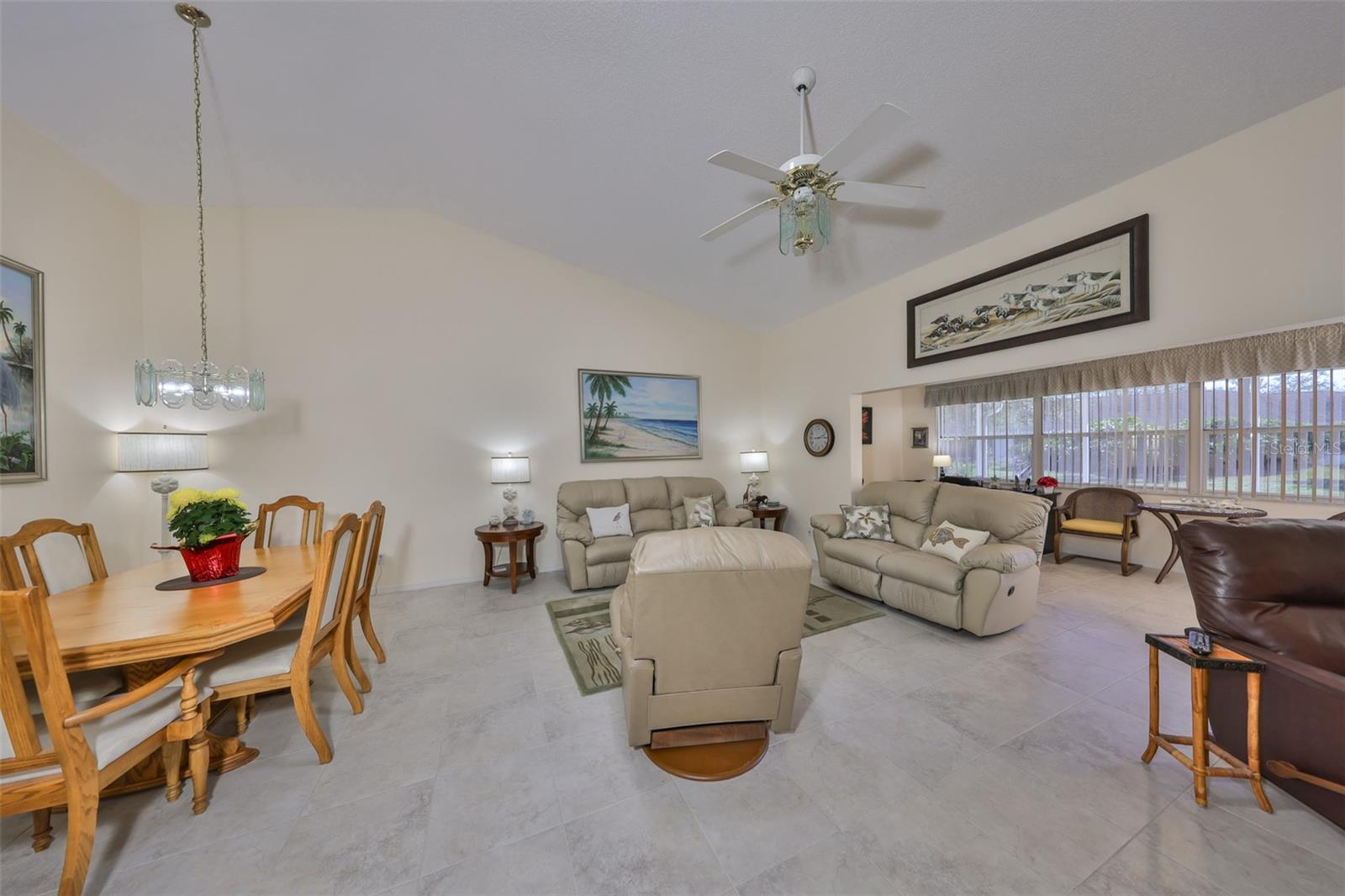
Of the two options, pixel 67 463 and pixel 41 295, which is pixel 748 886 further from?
pixel 41 295

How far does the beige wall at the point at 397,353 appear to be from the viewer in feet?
12.7

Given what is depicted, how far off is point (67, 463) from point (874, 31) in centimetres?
532

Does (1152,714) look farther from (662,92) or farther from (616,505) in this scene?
(616,505)

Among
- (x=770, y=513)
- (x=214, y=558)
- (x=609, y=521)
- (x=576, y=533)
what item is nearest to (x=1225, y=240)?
(x=770, y=513)

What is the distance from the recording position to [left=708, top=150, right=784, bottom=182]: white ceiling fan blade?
6.28 feet

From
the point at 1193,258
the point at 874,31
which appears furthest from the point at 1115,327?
the point at 874,31

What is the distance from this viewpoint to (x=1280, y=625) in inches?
67.1

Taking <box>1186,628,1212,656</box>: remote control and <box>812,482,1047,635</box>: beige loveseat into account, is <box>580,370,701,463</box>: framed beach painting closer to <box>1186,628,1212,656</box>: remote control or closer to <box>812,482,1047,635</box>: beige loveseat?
<box>812,482,1047,635</box>: beige loveseat

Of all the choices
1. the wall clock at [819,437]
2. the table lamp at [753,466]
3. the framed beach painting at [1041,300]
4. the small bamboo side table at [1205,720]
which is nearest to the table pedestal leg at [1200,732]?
the small bamboo side table at [1205,720]

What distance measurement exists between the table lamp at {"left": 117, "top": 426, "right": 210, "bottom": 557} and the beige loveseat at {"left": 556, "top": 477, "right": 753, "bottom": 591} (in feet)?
9.16

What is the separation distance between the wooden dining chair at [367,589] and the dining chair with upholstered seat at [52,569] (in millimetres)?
832

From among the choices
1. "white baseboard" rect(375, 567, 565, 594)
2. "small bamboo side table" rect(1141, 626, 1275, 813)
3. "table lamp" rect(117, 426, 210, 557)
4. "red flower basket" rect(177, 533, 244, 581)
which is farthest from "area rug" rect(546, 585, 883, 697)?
"table lamp" rect(117, 426, 210, 557)

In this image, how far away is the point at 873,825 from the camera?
5.20 feet

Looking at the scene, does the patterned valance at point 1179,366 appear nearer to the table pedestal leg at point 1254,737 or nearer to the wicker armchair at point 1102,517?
the wicker armchair at point 1102,517
